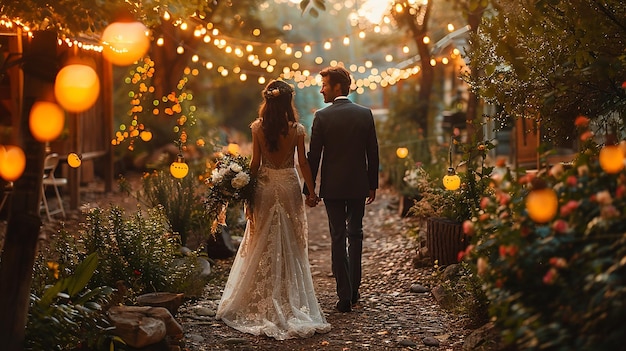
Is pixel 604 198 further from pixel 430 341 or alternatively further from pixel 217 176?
pixel 217 176

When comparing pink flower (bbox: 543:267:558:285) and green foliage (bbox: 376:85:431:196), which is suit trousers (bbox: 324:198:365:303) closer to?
pink flower (bbox: 543:267:558:285)

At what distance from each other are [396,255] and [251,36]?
1162 centimetres

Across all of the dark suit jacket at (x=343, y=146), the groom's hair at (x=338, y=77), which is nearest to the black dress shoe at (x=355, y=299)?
the dark suit jacket at (x=343, y=146)

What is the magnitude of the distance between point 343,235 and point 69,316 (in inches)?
106

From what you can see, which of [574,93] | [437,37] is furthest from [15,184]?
[437,37]

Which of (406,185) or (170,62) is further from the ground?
(170,62)

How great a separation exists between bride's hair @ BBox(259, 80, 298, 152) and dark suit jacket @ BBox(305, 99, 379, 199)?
1.16 ft

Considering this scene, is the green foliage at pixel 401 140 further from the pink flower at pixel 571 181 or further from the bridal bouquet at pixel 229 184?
the pink flower at pixel 571 181

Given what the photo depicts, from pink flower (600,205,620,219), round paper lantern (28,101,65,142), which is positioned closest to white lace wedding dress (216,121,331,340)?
round paper lantern (28,101,65,142)

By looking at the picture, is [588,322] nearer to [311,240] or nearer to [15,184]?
[15,184]

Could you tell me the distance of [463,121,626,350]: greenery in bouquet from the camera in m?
3.70

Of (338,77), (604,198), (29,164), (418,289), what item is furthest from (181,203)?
(604,198)

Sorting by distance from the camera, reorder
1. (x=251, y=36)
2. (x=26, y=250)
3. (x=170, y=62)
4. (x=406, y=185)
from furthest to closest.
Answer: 1. (x=251, y=36)
2. (x=170, y=62)
3. (x=406, y=185)
4. (x=26, y=250)

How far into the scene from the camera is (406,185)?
13.1 m
